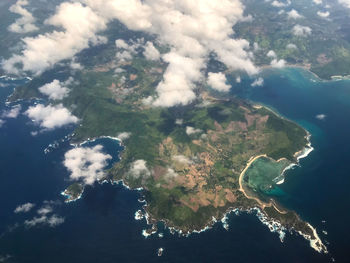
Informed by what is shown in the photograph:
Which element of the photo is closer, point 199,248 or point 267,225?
point 199,248

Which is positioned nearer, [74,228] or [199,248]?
[199,248]

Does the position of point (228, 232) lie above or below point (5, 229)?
above

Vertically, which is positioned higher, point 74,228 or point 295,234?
point 295,234

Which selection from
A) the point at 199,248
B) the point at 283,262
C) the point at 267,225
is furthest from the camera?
the point at 267,225

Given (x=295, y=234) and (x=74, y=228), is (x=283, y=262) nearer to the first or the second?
(x=295, y=234)

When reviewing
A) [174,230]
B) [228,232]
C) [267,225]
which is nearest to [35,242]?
[174,230]

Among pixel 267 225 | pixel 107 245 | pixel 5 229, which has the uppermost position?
pixel 267 225

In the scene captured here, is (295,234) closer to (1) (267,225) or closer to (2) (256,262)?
(1) (267,225)

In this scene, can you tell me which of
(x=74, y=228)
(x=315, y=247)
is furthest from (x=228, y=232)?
(x=74, y=228)

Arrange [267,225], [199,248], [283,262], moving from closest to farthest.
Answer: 1. [283,262]
2. [199,248]
3. [267,225]
